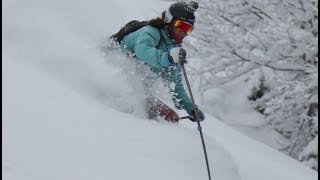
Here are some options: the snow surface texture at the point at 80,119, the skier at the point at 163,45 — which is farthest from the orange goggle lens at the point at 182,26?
the snow surface texture at the point at 80,119

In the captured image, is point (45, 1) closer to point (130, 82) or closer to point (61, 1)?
point (61, 1)

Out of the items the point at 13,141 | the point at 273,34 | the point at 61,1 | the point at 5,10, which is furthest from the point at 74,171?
the point at 273,34

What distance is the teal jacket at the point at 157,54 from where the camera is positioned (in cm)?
459

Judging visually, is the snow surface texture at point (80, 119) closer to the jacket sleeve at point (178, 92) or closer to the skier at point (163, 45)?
the skier at point (163, 45)

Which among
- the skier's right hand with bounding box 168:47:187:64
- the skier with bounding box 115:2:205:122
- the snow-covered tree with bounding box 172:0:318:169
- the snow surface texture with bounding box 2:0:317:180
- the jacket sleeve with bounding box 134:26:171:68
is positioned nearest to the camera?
the snow surface texture with bounding box 2:0:317:180

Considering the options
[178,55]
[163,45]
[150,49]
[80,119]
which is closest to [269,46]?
[163,45]

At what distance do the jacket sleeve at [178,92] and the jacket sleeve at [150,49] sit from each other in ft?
1.74

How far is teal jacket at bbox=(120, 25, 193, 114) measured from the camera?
459cm

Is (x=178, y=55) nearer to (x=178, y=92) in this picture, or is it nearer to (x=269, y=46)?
(x=178, y=92)

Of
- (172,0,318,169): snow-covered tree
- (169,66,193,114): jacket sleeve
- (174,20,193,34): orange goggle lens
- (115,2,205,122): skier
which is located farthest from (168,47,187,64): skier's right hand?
(172,0,318,169): snow-covered tree

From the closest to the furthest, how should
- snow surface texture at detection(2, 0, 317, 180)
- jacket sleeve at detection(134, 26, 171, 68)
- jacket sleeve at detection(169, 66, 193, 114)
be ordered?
snow surface texture at detection(2, 0, 317, 180)
jacket sleeve at detection(134, 26, 171, 68)
jacket sleeve at detection(169, 66, 193, 114)

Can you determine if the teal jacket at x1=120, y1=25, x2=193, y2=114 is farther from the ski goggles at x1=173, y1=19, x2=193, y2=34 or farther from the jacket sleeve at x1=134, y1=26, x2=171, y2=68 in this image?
the ski goggles at x1=173, y1=19, x2=193, y2=34

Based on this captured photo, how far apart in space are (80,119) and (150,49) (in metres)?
0.93

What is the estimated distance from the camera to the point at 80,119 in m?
4.16
